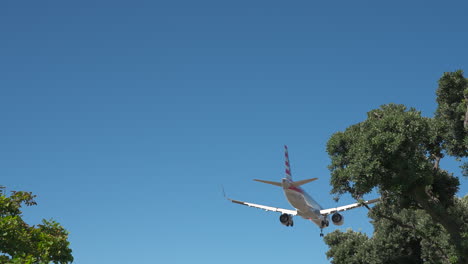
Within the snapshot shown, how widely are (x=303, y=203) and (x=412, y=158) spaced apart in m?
23.2

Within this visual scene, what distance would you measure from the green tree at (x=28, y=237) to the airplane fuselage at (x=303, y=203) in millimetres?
30388

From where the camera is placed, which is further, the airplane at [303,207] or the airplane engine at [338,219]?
the airplane engine at [338,219]

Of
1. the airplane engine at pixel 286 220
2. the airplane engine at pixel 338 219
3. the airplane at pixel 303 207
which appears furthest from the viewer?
the airplane engine at pixel 286 220

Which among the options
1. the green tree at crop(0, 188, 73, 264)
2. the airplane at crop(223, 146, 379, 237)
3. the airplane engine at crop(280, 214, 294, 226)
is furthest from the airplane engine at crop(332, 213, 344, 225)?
the green tree at crop(0, 188, 73, 264)

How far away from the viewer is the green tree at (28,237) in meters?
19.3

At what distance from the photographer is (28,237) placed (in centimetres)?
2016

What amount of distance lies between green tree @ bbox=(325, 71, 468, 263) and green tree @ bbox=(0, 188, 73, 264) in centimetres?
1766

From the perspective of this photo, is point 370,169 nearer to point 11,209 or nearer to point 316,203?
point 11,209

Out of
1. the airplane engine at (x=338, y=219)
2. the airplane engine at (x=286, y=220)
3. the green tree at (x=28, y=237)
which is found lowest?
the green tree at (x=28, y=237)

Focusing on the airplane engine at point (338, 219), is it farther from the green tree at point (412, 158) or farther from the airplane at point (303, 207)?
the green tree at point (412, 158)

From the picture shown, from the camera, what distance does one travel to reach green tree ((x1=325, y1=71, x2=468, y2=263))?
96.6 ft

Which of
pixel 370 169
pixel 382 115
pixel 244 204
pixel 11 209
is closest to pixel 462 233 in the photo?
pixel 370 169

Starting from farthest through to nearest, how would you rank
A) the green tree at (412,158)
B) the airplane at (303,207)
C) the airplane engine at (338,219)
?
the airplane engine at (338,219), the airplane at (303,207), the green tree at (412,158)

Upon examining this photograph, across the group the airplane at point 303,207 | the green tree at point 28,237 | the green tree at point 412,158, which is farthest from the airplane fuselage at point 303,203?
the green tree at point 28,237
